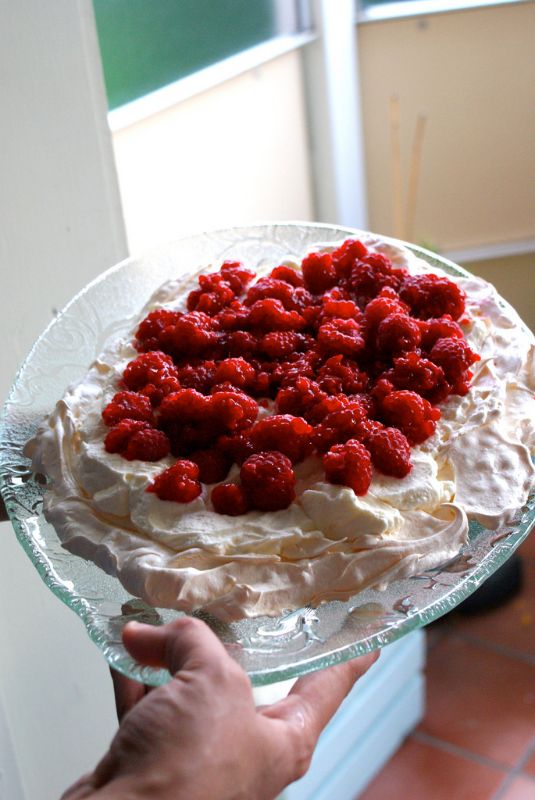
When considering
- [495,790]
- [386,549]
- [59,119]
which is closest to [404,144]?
[59,119]

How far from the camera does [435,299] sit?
1217 millimetres

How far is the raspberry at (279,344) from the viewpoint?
1172 millimetres

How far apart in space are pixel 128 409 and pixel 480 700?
1.71 metres

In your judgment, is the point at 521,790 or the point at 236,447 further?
the point at 521,790

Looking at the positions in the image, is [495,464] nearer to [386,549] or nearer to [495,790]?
[386,549]

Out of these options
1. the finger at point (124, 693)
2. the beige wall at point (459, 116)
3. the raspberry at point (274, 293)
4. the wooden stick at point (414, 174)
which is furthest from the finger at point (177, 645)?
the beige wall at point (459, 116)

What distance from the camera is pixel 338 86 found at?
277cm

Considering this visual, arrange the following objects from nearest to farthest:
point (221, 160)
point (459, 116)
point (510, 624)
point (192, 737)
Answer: point (192, 737)
point (221, 160)
point (510, 624)
point (459, 116)

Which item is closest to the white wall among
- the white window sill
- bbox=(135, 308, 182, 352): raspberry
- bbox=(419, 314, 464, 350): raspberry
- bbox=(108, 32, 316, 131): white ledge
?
bbox=(108, 32, 316, 131): white ledge

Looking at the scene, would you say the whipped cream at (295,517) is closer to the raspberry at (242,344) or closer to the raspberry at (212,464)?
the raspberry at (212,464)

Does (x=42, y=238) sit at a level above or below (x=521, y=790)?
above

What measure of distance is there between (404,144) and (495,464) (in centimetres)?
223

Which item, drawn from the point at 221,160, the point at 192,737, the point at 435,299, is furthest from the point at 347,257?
the point at 221,160

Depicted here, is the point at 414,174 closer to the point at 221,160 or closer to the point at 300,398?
the point at 221,160
